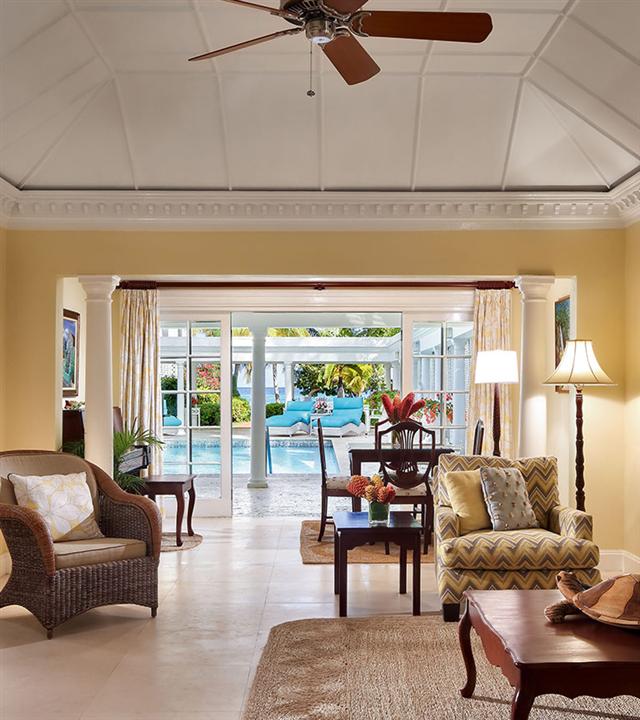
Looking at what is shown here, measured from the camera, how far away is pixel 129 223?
5801 millimetres

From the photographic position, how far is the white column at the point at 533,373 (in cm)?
590

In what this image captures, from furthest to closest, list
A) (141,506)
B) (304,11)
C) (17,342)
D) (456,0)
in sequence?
(17,342), (141,506), (456,0), (304,11)

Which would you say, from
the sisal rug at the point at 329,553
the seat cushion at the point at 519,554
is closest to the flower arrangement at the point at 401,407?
the sisal rug at the point at 329,553

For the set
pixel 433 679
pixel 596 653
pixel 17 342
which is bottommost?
pixel 433 679

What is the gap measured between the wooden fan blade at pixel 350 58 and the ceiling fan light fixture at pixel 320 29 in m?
0.13

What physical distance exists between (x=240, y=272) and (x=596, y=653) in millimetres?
3876

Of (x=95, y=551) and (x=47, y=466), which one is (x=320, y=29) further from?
(x=47, y=466)

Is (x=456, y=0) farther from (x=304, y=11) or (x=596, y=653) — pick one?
(x=596, y=653)

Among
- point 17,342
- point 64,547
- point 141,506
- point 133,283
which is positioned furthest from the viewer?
point 133,283

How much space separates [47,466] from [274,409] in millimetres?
12414

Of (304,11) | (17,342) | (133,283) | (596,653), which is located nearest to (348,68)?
(304,11)

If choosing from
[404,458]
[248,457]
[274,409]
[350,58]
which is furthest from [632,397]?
[274,409]

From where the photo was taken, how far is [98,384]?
5.98m

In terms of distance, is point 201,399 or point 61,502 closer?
point 61,502
